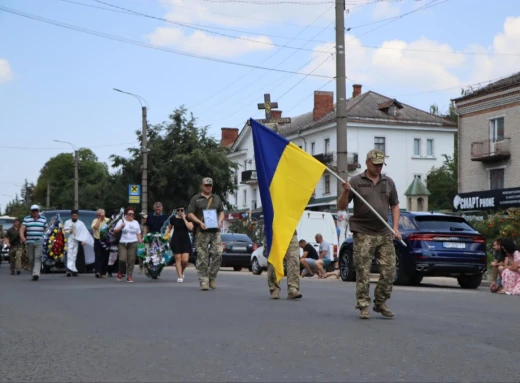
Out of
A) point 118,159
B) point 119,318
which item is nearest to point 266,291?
point 119,318

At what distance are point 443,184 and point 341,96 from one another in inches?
1743

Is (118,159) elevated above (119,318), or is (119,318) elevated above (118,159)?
(118,159)

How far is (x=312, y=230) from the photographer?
31.2 metres

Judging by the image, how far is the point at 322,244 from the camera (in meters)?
28.0

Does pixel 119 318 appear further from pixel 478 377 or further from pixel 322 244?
pixel 322 244

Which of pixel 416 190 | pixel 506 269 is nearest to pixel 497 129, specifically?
pixel 416 190

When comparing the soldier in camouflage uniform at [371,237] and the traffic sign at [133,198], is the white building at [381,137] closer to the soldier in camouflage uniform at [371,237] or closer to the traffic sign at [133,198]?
the traffic sign at [133,198]

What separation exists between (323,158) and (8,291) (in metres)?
53.4

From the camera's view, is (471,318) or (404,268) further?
(404,268)

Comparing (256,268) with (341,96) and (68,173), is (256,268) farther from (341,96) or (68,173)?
(68,173)

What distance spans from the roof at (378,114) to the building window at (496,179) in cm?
1767

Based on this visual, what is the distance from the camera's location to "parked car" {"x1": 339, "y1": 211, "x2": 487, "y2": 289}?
19766mm

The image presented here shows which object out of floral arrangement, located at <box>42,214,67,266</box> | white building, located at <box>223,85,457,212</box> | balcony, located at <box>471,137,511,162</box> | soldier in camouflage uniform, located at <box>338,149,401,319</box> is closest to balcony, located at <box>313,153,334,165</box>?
white building, located at <box>223,85,457,212</box>

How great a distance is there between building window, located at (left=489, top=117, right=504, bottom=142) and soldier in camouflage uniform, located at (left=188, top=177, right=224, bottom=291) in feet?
123
